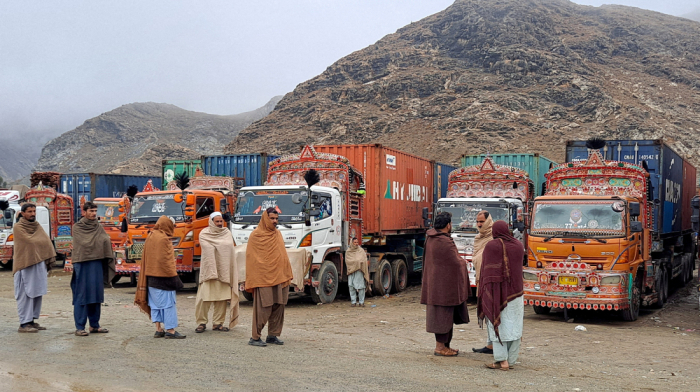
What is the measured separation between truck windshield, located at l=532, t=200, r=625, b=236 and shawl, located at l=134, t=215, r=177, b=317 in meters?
6.30

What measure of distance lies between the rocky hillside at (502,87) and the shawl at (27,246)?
50171 millimetres

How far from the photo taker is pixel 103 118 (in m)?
121

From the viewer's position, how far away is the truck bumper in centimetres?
1019

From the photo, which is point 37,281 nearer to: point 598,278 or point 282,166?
point 282,166

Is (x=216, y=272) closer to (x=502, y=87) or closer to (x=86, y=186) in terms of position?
(x=86, y=186)

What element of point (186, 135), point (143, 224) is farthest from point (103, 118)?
point (143, 224)

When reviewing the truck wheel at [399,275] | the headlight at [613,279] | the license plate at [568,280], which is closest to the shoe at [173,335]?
the license plate at [568,280]

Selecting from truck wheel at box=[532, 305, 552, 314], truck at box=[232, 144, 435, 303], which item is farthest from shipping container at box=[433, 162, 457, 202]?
truck wheel at box=[532, 305, 552, 314]

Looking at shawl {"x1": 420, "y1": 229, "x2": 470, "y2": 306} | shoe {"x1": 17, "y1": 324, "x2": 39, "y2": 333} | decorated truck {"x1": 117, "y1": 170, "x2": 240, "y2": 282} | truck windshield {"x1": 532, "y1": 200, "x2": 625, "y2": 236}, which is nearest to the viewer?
shawl {"x1": 420, "y1": 229, "x2": 470, "y2": 306}

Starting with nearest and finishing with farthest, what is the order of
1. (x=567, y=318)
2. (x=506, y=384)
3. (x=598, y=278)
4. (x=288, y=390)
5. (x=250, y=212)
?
(x=288, y=390) < (x=506, y=384) < (x=598, y=278) < (x=567, y=318) < (x=250, y=212)

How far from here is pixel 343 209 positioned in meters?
13.4

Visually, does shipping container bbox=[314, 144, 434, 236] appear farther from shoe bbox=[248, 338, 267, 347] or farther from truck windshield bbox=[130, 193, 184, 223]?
shoe bbox=[248, 338, 267, 347]

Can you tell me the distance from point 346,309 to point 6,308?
632 centimetres

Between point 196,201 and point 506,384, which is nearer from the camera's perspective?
point 506,384
